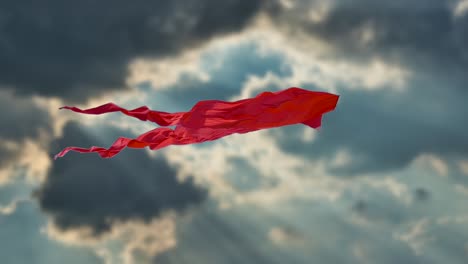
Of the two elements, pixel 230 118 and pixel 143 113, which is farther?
pixel 230 118

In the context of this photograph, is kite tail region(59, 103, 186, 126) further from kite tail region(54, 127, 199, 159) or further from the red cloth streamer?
kite tail region(54, 127, 199, 159)

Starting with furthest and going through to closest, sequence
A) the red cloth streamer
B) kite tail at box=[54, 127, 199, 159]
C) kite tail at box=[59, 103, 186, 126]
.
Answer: kite tail at box=[54, 127, 199, 159] → the red cloth streamer → kite tail at box=[59, 103, 186, 126]

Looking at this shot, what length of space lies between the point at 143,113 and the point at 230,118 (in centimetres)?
526

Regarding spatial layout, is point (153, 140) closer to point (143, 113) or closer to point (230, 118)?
point (143, 113)

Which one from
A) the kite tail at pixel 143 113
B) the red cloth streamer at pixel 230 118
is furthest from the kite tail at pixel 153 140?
the kite tail at pixel 143 113

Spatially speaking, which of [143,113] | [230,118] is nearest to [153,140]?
[143,113]

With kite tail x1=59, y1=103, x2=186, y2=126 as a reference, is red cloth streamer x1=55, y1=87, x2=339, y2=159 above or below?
above

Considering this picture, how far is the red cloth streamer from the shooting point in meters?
28.7

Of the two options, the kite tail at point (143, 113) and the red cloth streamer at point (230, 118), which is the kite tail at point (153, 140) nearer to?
the red cloth streamer at point (230, 118)

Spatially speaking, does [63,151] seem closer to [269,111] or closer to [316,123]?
[269,111]

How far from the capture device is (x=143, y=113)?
27125 millimetres

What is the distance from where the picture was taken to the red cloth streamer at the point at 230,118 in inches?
1129

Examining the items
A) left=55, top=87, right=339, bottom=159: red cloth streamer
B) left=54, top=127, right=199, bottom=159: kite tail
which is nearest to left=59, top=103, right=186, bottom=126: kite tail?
left=55, top=87, right=339, bottom=159: red cloth streamer

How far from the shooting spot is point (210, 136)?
98.6 ft
